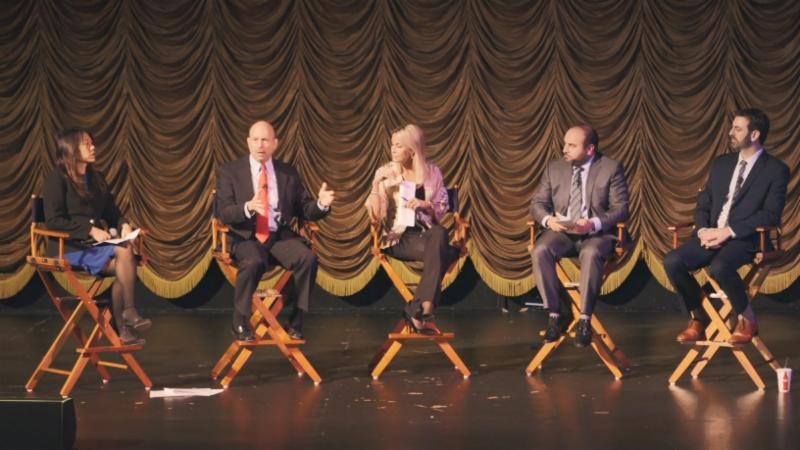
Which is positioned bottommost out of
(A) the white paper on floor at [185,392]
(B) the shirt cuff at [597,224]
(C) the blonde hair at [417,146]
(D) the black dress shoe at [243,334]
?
(A) the white paper on floor at [185,392]

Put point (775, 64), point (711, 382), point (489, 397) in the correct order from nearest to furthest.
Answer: point (489, 397), point (711, 382), point (775, 64)

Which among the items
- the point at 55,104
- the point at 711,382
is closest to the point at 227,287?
the point at 55,104

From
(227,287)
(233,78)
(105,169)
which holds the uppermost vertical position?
(233,78)

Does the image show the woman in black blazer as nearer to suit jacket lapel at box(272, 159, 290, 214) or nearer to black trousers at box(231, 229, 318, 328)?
black trousers at box(231, 229, 318, 328)

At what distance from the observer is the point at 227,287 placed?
849 centimetres

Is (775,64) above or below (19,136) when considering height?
above

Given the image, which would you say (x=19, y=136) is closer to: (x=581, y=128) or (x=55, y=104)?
(x=55, y=104)

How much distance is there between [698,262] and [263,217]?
2074 millimetres

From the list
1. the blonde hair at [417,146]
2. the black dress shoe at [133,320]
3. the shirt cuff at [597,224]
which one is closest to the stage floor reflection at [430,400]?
the black dress shoe at [133,320]

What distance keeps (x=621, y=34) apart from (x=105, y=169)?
12.5 feet

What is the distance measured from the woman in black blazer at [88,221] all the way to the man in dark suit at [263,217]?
48 centimetres

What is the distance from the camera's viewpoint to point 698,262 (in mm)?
5391

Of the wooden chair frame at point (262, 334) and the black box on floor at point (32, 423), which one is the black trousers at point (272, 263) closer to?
the wooden chair frame at point (262, 334)

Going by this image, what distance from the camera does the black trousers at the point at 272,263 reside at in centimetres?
524
